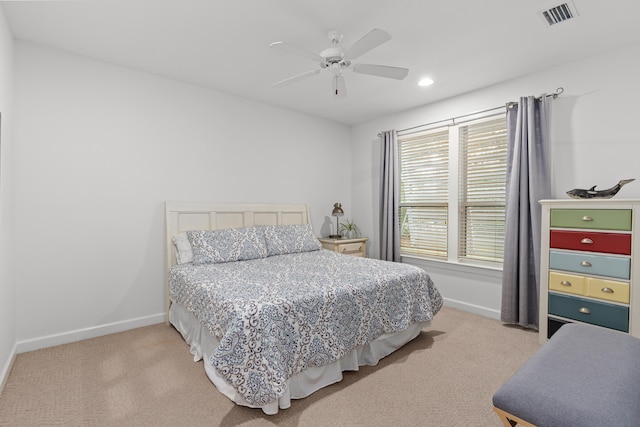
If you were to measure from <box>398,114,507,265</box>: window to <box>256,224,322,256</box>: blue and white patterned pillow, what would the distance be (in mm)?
1423

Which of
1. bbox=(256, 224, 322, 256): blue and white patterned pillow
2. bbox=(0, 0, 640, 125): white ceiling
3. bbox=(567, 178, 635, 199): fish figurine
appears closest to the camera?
bbox=(0, 0, 640, 125): white ceiling

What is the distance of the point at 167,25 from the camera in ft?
7.82

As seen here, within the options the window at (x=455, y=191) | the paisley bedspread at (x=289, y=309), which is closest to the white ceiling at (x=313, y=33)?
the window at (x=455, y=191)

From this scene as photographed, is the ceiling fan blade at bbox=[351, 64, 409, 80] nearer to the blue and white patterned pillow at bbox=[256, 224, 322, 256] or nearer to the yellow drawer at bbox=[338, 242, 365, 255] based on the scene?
the blue and white patterned pillow at bbox=[256, 224, 322, 256]

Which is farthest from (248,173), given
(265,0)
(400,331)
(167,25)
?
(400,331)

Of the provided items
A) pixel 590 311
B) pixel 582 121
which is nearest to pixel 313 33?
pixel 582 121

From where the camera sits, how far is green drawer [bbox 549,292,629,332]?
7.85ft

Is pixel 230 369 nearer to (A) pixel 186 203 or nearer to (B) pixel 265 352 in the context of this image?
(B) pixel 265 352

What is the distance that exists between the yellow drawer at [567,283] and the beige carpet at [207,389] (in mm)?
568

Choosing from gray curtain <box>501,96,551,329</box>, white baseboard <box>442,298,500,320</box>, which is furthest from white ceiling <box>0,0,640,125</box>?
white baseboard <box>442,298,500,320</box>

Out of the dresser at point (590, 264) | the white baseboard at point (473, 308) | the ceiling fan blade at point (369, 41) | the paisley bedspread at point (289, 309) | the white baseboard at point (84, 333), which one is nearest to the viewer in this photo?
the paisley bedspread at point (289, 309)

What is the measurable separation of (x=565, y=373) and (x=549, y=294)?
1716mm

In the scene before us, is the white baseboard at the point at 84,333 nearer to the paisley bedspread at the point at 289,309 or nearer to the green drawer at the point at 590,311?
the paisley bedspread at the point at 289,309

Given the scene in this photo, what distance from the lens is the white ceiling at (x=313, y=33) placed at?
2.16 m
